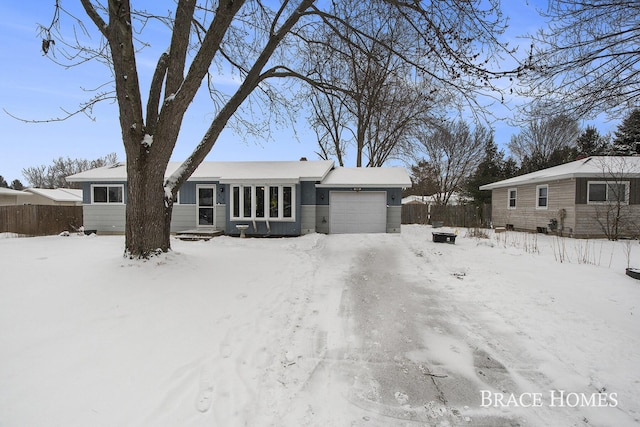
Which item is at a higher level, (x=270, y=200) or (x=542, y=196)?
(x=542, y=196)

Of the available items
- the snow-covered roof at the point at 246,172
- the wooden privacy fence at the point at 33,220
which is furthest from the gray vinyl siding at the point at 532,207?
the wooden privacy fence at the point at 33,220

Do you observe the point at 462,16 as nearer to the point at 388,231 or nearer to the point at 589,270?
the point at 589,270

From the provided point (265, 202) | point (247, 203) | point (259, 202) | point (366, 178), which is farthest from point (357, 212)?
point (247, 203)

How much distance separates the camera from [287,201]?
1452cm

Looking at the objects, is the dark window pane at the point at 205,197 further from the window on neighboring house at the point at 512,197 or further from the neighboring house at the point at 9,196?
the neighboring house at the point at 9,196

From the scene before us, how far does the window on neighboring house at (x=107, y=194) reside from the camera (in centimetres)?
1584

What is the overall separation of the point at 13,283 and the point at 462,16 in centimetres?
827

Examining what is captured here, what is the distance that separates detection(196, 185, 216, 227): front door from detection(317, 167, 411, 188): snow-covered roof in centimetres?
523

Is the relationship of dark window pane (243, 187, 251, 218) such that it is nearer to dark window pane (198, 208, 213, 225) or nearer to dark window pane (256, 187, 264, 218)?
dark window pane (256, 187, 264, 218)

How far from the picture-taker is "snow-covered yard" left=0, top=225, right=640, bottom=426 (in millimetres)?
2594

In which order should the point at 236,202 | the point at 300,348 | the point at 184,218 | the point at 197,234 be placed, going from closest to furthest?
the point at 300,348
the point at 197,234
the point at 236,202
the point at 184,218

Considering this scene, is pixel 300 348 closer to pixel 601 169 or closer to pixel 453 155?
pixel 601 169

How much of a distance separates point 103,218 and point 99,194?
48.3 inches

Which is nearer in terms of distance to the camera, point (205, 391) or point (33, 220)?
point (205, 391)
